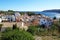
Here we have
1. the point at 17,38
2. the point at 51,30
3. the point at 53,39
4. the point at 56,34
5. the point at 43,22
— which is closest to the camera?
the point at 17,38

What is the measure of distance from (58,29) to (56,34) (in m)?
1.36

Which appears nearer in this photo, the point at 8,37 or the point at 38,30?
the point at 8,37

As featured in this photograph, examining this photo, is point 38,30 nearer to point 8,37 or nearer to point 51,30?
point 51,30

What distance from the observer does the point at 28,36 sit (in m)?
7.50

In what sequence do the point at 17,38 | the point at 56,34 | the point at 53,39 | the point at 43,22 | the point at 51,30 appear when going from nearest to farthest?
1. the point at 17,38
2. the point at 53,39
3. the point at 56,34
4. the point at 51,30
5. the point at 43,22

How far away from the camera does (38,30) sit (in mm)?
14375

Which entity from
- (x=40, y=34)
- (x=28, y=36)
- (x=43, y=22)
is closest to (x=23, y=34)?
(x=28, y=36)

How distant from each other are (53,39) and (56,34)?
1965mm

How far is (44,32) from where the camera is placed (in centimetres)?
1418

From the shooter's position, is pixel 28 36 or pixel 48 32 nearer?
pixel 28 36

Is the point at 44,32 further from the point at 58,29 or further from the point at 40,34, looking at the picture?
Result: the point at 58,29

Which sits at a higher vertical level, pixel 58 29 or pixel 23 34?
pixel 23 34

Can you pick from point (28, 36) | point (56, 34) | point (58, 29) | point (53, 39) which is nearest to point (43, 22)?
point (58, 29)

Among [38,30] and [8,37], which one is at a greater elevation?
[8,37]
